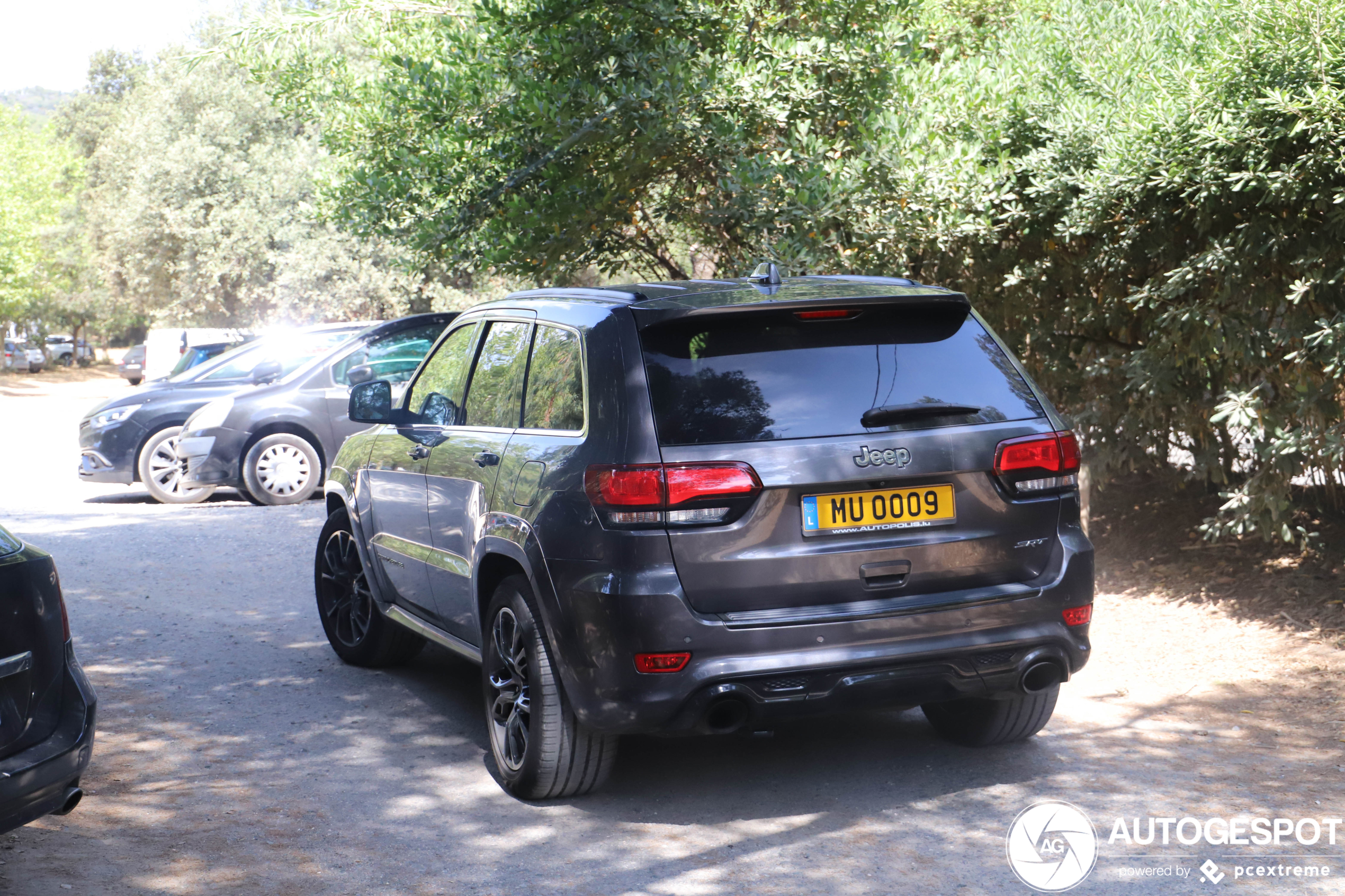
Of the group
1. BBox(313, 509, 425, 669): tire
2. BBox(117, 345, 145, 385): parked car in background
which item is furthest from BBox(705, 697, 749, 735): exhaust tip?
BBox(117, 345, 145, 385): parked car in background

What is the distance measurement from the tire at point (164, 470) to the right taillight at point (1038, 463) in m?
11.0

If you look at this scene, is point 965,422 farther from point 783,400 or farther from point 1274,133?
point 1274,133

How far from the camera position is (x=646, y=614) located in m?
4.14

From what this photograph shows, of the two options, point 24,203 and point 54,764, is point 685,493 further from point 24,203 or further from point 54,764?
point 24,203

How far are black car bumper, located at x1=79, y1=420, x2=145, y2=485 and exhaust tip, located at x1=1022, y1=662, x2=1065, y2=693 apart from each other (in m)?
11.5

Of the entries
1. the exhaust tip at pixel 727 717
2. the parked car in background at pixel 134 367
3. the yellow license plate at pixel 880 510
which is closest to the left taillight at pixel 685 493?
the yellow license plate at pixel 880 510

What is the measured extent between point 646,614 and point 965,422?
1.31 meters

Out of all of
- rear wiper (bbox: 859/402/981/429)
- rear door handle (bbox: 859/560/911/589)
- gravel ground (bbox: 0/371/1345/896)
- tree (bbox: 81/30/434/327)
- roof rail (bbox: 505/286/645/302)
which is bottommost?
gravel ground (bbox: 0/371/1345/896)

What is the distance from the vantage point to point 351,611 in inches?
274

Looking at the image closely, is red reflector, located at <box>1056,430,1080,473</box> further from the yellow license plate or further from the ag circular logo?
the ag circular logo

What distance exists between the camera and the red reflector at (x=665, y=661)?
4.14 m

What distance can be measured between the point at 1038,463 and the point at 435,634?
8.85 ft

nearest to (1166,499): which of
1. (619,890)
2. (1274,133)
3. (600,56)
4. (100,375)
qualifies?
(1274,133)

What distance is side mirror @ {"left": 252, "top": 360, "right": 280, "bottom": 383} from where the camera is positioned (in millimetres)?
14080
